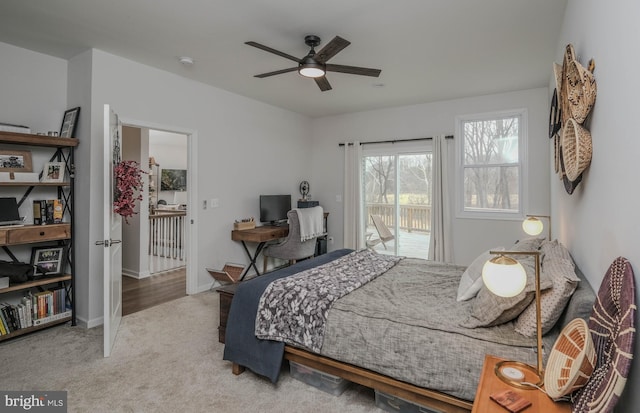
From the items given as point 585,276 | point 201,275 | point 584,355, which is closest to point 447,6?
point 585,276

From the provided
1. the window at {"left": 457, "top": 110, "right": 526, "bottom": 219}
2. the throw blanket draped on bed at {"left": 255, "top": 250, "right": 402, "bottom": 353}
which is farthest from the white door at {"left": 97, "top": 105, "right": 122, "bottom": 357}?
the window at {"left": 457, "top": 110, "right": 526, "bottom": 219}

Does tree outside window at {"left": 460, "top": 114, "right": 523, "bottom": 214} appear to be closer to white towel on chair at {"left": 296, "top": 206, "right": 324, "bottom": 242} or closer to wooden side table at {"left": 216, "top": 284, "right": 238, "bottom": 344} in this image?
white towel on chair at {"left": 296, "top": 206, "right": 324, "bottom": 242}

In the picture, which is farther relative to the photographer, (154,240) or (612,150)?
(154,240)

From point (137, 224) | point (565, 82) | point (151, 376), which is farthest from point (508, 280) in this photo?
point (137, 224)

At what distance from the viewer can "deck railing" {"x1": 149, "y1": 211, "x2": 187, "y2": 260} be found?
6.40 meters

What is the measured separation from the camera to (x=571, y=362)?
1.14 meters

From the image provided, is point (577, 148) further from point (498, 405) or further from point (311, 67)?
point (311, 67)

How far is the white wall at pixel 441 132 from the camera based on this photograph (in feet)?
15.0

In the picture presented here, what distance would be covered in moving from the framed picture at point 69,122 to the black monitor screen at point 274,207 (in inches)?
97.1

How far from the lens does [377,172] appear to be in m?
5.92

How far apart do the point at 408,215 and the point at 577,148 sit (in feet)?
13.3

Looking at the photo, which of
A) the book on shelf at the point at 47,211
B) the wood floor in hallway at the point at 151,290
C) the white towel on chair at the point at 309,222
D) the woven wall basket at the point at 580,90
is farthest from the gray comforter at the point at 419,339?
the book on shelf at the point at 47,211

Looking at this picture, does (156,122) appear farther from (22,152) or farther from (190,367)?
(190,367)

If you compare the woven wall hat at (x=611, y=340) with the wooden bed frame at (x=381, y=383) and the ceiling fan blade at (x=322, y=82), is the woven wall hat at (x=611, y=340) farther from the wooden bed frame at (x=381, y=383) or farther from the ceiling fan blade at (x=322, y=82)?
the ceiling fan blade at (x=322, y=82)
